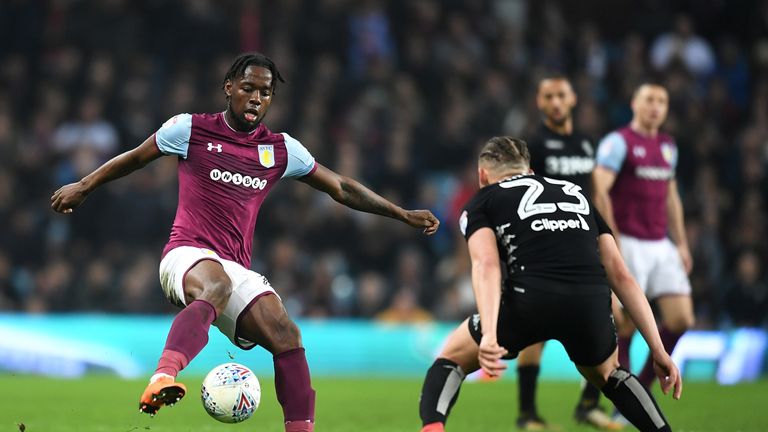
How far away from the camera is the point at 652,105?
9047mm

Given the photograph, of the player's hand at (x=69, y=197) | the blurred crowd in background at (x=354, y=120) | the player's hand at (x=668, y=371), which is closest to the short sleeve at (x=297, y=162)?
the player's hand at (x=69, y=197)

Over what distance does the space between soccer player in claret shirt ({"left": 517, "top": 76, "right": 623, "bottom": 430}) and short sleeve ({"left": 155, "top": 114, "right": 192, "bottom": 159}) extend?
3243mm

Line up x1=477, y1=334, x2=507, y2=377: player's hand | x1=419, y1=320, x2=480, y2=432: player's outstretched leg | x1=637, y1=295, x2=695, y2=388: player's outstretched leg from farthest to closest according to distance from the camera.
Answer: x1=637, y1=295, x2=695, y2=388: player's outstretched leg
x1=419, y1=320, x2=480, y2=432: player's outstretched leg
x1=477, y1=334, x2=507, y2=377: player's hand

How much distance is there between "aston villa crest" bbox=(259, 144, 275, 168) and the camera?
6.48 metres

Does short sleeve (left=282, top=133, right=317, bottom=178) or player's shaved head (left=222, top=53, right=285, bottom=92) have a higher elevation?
player's shaved head (left=222, top=53, right=285, bottom=92)

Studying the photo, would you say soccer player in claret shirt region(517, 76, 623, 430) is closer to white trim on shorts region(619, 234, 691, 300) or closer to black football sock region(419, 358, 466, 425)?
white trim on shorts region(619, 234, 691, 300)

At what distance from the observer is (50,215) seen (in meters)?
15.4

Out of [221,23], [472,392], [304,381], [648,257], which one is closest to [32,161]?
[221,23]

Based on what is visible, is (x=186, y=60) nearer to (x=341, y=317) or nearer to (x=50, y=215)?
(x=50, y=215)

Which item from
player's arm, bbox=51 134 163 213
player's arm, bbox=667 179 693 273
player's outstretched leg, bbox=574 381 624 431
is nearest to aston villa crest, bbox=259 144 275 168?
player's arm, bbox=51 134 163 213

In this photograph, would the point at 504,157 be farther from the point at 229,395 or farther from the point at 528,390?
the point at 528,390

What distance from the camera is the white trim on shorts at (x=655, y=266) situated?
29.0 ft

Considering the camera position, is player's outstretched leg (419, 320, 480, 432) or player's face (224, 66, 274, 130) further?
player's face (224, 66, 274, 130)

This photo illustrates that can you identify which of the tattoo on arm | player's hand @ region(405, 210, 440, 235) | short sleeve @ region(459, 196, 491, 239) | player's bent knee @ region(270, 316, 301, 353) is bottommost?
player's bent knee @ region(270, 316, 301, 353)
